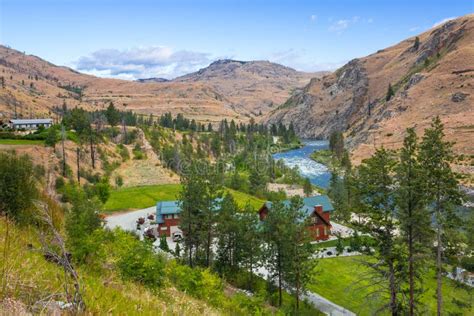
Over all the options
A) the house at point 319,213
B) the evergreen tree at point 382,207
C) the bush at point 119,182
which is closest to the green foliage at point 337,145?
the house at point 319,213

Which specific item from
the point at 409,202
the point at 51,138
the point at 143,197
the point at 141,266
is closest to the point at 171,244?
the point at 143,197

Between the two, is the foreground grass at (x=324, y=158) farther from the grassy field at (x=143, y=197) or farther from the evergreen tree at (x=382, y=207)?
the evergreen tree at (x=382, y=207)

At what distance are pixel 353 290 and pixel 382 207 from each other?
46.3 feet

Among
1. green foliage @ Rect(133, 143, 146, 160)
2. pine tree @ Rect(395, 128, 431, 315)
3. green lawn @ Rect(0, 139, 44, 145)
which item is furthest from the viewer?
green foliage @ Rect(133, 143, 146, 160)

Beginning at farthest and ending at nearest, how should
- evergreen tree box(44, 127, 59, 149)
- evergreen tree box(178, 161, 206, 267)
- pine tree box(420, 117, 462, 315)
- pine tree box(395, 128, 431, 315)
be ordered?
evergreen tree box(44, 127, 59, 149)
evergreen tree box(178, 161, 206, 267)
pine tree box(420, 117, 462, 315)
pine tree box(395, 128, 431, 315)

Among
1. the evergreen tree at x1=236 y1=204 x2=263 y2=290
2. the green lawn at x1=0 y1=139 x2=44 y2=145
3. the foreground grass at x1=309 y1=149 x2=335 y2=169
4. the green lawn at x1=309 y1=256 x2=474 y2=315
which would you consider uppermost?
the green lawn at x1=0 y1=139 x2=44 y2=145

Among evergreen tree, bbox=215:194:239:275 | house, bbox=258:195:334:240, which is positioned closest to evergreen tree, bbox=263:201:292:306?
evergreen tree, bbox=215:194:239:275

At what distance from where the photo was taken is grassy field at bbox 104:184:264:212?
3110 inches

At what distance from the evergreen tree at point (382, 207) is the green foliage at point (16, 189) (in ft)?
64.0

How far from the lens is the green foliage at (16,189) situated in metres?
11.8

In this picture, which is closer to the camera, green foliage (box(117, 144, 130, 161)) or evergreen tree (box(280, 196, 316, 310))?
evergreen tree (box(280, 196, 316, 310))

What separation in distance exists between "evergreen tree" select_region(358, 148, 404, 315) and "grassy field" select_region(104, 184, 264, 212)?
54037 mm

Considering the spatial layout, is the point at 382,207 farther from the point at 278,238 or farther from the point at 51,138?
the point at 51,138

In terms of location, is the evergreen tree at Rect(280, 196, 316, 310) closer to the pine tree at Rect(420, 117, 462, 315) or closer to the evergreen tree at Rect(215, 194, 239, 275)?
the evergreen tree at Rect(215, 194, 239, 275)
